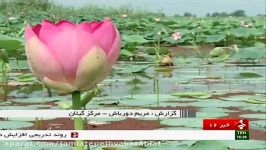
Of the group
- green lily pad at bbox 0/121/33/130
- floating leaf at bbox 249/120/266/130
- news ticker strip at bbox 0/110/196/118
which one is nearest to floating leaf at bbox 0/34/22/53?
green lily pad at bbox 0/121/33/130

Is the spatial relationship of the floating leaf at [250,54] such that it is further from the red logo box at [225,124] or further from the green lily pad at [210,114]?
the red logo box at [225,124]

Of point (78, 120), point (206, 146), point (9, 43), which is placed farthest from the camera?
point (9, 43)

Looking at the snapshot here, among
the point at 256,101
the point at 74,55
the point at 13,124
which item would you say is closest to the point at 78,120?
the point at 74,55

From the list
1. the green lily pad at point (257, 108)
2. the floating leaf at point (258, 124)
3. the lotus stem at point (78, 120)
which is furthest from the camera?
the green lily pad at point (257, 108)

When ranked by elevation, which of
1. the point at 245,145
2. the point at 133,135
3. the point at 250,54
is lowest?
the point at 245,145

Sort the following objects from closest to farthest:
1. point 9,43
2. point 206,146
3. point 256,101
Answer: point 206,146, point 9,43, point 256,101

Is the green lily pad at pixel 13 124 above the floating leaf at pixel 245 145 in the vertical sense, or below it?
above

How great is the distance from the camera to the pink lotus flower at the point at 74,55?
0.59m

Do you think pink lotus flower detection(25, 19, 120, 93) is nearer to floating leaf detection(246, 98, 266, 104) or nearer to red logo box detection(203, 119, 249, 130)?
red logo box detection(203, 119, 249, 130)

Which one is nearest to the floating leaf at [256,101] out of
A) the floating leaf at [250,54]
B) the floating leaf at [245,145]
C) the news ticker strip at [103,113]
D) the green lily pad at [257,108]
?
the green lily pad at [257,108]

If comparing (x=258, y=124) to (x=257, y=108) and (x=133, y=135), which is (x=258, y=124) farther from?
(x=133, y=135)

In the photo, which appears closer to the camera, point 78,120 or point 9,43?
point 78,120

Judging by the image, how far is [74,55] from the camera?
0.59 m

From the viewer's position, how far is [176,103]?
96.2 inches
